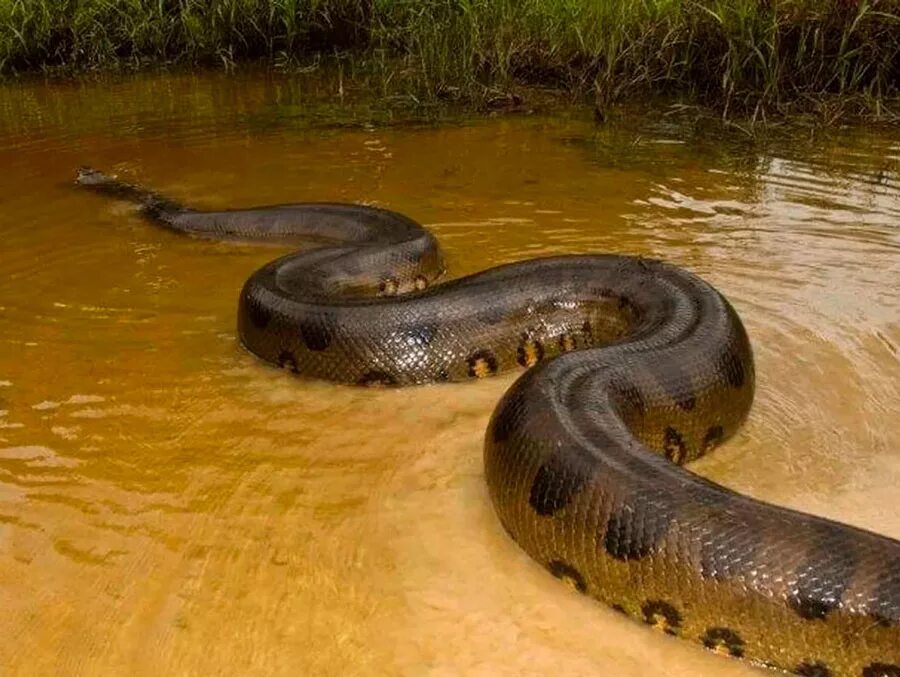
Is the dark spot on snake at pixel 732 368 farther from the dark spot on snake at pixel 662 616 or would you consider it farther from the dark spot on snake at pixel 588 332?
the dark spot on snake at pixel 662 616

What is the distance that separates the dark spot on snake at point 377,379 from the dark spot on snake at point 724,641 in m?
2.42

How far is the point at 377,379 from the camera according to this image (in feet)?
17.2

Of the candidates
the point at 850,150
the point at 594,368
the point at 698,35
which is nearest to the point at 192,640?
the point at 594,368

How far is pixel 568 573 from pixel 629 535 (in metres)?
0.32

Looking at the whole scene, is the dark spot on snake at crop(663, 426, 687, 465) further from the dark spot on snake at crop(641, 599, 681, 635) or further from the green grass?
the green grass

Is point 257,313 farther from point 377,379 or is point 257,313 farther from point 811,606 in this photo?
point 811,606

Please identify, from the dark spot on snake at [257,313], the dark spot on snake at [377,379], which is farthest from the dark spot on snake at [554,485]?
the dark spot on snake at [257,313]

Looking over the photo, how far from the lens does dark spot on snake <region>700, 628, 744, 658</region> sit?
3.17 metres

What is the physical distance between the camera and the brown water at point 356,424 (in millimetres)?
3336

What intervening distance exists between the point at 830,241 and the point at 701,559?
4216 millimetres

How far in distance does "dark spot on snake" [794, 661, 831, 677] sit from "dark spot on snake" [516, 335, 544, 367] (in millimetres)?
2641

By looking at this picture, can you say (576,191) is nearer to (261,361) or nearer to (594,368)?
(261,361)

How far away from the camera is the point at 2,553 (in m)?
3.74

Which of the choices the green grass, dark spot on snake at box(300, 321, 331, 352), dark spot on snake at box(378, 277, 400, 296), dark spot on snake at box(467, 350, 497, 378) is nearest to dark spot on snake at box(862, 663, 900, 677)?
dark spot on snake at box(467, 350, 497, 378)
